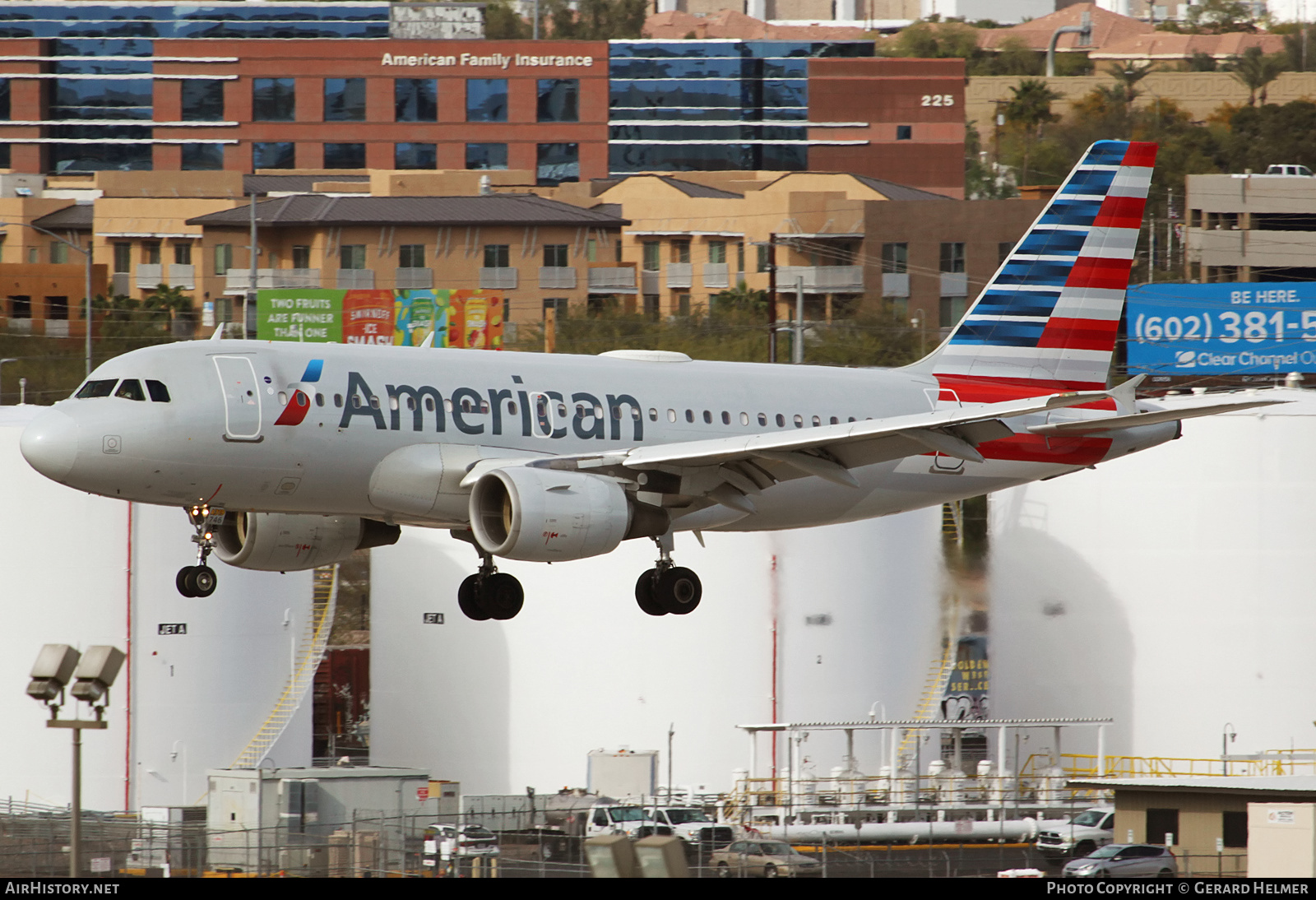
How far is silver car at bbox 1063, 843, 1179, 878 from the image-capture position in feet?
171

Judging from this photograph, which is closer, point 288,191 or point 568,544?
point 568,544

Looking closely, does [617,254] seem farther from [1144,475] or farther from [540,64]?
[1144,475]

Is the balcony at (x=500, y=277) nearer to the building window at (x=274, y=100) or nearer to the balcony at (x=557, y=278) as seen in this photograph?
the balcony at (x=557, y=278)

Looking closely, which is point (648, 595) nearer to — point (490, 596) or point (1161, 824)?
point (490, 596)

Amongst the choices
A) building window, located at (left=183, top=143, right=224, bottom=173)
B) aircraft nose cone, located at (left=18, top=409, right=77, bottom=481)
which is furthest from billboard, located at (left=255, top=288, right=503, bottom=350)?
building window, located at (left=183, top=143, right=224, bottom=173)

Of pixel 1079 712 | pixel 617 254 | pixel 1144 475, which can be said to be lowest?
pixel 1079 712

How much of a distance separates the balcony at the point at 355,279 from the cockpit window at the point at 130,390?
97.0 metres

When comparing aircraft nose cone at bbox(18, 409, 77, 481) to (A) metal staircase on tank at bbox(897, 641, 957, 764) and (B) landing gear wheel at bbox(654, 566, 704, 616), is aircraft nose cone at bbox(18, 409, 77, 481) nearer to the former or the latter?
(B) landing gear wheel at bbox(654, 566, 704, 616)

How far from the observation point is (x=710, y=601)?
63219 millimetres

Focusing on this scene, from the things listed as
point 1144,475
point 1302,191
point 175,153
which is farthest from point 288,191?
point 1144,475

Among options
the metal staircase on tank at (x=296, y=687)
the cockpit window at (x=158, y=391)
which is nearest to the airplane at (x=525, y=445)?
the cockpit window at (x=158, y=391)

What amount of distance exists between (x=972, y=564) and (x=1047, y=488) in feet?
12.6

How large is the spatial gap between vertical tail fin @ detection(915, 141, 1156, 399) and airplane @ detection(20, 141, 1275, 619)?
99 centimetres

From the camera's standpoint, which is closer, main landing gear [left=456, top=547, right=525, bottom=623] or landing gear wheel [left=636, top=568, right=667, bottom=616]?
main landing gear [left=456, top=547, right=525, bottom=623]
